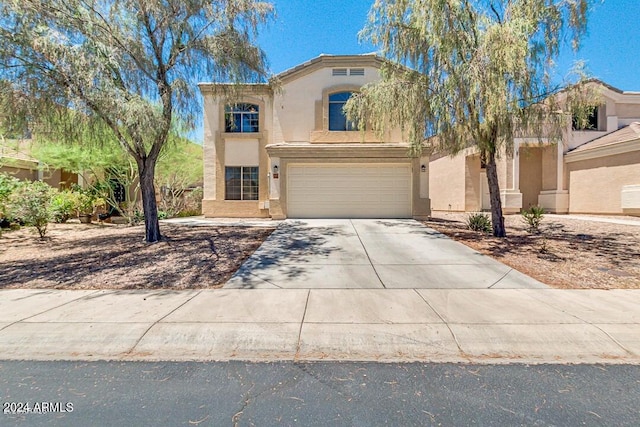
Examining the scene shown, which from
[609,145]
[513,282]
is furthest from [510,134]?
[609,145]

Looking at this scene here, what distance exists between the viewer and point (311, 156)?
48.7 ft

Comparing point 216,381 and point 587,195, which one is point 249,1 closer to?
point 216,381

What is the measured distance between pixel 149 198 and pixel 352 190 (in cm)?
865

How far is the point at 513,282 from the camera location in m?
6.22

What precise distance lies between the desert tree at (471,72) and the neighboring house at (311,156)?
4.00 meters

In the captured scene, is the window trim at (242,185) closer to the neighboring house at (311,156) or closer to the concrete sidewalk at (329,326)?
the neighboring house at (311,156)

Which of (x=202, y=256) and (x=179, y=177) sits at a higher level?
A: (x=179, y=177)

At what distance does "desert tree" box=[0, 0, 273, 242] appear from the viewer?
24.6 ft

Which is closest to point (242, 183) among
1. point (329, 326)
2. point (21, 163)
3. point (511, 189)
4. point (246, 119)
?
point (246, 119)

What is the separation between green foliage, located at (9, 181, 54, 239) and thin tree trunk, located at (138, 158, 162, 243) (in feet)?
14.4

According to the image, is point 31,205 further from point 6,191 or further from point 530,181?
point 530,181

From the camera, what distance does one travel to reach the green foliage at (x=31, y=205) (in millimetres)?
10797

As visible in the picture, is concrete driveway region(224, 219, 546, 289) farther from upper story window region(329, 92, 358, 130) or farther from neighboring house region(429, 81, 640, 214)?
neighboring house region(429, 81, 640, 214)

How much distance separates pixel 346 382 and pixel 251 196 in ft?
47.0
